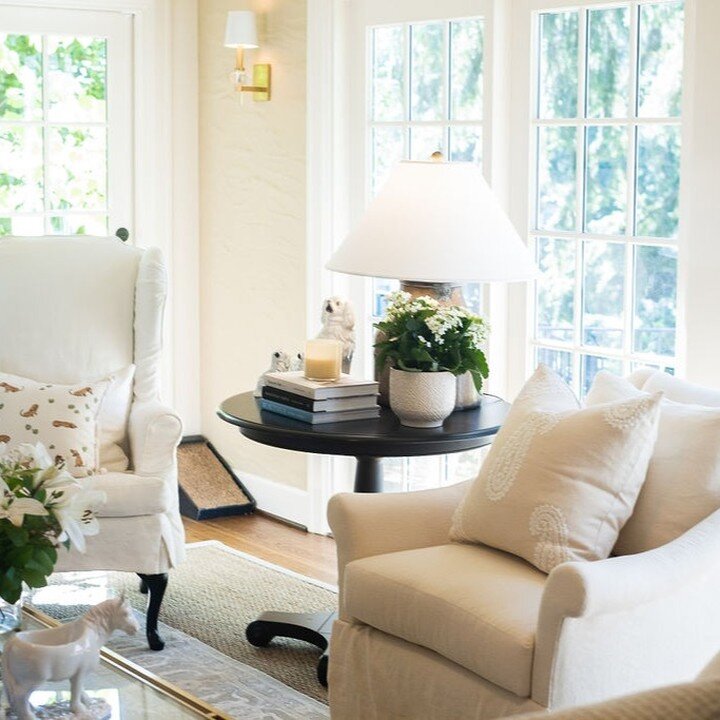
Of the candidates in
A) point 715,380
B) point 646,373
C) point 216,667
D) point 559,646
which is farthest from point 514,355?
point 559,646

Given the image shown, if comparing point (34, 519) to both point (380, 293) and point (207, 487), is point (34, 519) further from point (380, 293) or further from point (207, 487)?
point (207, 487)

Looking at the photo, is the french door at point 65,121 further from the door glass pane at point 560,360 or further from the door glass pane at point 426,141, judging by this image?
the door glass pane at point 560,360

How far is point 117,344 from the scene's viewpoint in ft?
13.3

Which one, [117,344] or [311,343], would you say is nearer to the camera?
[311,343]

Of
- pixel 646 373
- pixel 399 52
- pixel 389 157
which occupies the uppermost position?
pixel 399 52

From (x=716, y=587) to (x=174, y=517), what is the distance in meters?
1.61

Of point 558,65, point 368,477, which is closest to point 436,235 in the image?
point 368,477

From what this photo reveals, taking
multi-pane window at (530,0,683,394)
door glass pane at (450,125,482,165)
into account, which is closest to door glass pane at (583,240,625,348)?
multi-pane window at (530,0,683,394)

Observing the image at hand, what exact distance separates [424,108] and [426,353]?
1.51 metres

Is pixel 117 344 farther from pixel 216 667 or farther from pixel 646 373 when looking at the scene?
pixel 646 373

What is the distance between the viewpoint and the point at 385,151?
4.75 meters

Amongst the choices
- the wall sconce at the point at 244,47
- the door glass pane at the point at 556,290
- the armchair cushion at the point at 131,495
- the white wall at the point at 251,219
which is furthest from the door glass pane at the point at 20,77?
the door glass pane at the point at 556,290

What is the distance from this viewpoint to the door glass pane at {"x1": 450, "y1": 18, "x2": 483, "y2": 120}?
14.2ft

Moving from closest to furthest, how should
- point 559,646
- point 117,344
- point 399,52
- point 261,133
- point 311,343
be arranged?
point 559,646, point 311,343, point 117,344, point 399,52, point 261,133
